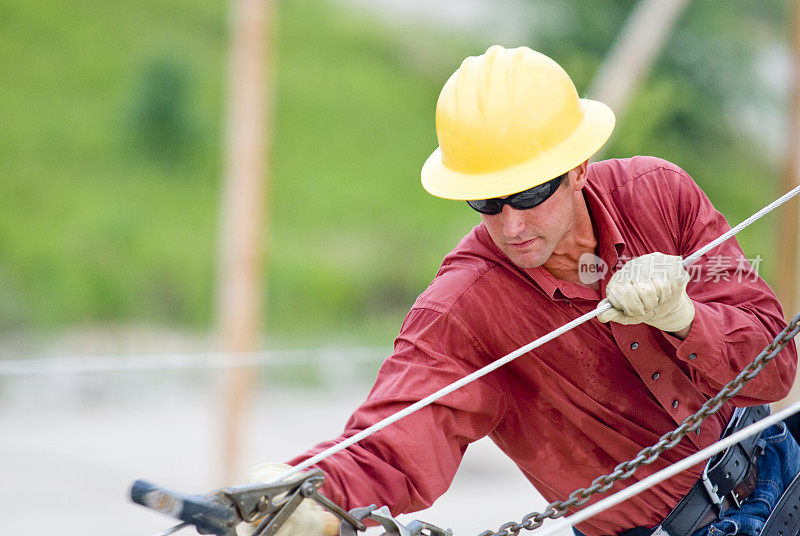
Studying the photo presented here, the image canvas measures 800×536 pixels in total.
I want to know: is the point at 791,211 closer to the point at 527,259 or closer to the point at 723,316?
the point at 723,316

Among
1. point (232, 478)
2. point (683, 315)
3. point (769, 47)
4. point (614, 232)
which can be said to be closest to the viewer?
point (683, 315)

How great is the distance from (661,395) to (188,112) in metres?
9.37

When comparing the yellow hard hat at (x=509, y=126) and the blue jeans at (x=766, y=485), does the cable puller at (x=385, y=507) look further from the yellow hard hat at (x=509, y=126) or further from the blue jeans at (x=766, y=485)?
the yellow hard hat at (x=509, y=126)

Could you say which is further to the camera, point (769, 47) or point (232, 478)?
point (769, 47)

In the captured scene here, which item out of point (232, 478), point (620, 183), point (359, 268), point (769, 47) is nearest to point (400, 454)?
point (620, 183)

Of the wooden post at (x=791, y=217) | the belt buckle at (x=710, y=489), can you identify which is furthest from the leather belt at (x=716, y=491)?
the wooden post at (x=791, y=217)

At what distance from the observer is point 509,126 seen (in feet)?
5.77

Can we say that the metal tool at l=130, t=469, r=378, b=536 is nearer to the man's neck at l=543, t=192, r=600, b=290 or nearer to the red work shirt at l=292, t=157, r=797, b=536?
the red work shirt at l=292, t=157, r=797, b=536


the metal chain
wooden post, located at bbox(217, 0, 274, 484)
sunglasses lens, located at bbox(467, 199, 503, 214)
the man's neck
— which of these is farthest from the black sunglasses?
wooden post, located at bbox(217, 0, 274, 484)

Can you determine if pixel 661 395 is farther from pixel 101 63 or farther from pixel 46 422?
pixel 101 63

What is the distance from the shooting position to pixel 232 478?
444cm

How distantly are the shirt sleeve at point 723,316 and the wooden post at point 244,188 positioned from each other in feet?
8.70

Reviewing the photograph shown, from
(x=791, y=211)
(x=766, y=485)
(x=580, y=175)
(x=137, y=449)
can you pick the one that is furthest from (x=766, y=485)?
(x=137, y=449)

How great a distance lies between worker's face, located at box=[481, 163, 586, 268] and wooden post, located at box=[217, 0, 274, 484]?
8.57 feet
